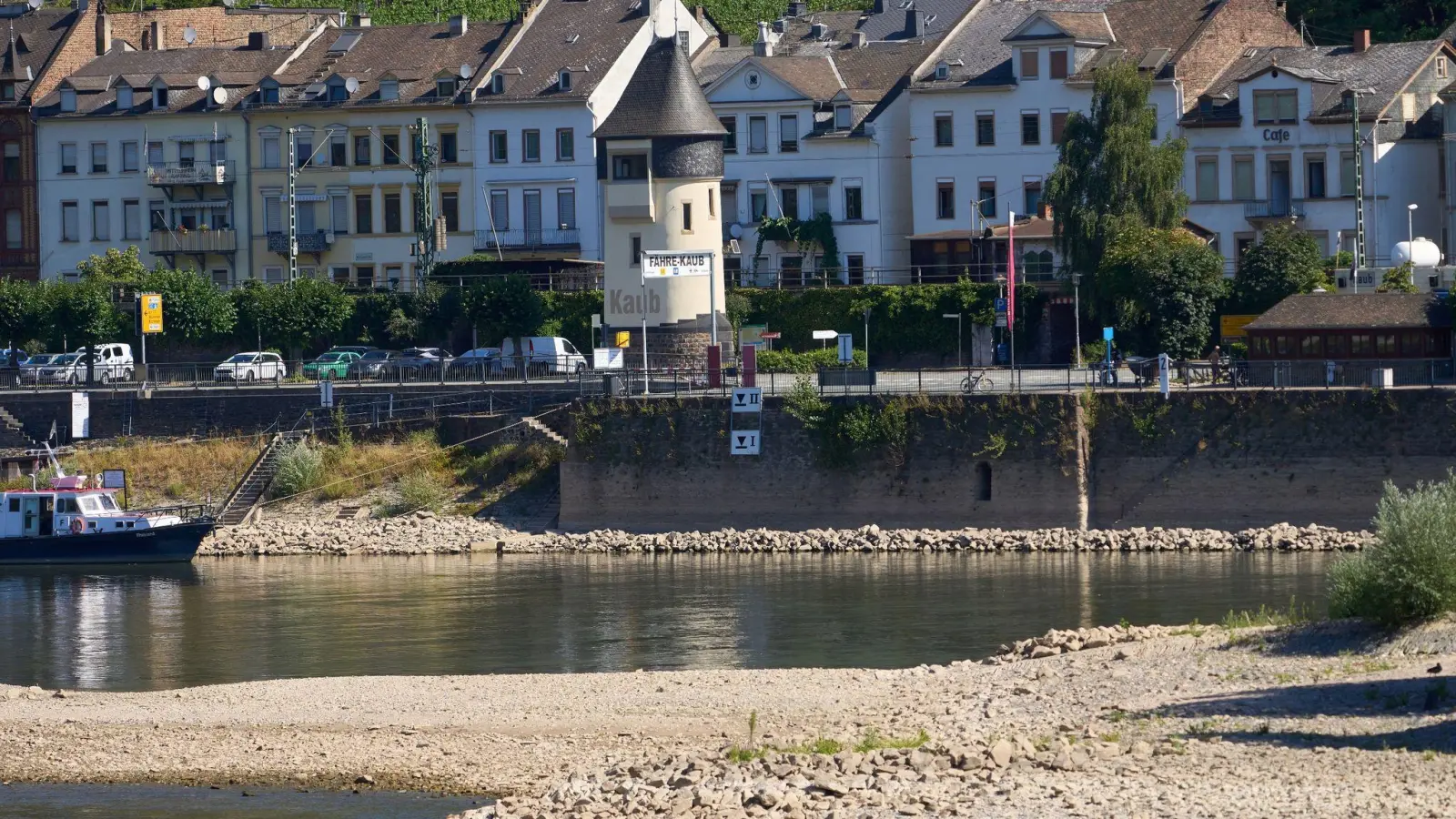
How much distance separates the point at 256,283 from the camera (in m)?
78.2

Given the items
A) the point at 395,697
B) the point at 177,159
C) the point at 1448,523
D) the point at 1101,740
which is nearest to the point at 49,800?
the point at 395,697

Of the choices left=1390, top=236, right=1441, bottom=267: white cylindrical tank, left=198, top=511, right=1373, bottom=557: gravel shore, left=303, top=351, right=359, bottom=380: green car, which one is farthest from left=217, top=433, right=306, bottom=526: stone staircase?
left=1390, top=236, right=1441, bottom=267: white cylindrical tank

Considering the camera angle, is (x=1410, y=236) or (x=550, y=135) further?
(x=550, y=135)

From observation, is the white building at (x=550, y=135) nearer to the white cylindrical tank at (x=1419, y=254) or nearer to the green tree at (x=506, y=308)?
the green tree at (x=506, y=308)

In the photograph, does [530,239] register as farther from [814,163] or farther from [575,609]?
[575,609]

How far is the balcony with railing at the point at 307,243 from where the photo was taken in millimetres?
84062

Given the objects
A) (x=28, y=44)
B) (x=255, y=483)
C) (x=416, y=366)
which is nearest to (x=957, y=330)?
(x=416, y=366)

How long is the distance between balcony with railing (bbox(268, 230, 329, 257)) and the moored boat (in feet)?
89.0

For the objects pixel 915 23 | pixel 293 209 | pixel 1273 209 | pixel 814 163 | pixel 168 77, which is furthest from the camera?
pixel 168 77

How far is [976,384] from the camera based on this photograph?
5772 cm

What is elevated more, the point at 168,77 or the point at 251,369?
the point at 168,77

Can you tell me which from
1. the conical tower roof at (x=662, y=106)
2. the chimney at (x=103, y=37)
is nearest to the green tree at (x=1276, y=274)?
the conical tower roof at (x=662, y=106)

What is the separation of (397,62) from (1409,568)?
60.7m

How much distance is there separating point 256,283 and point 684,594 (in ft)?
117
